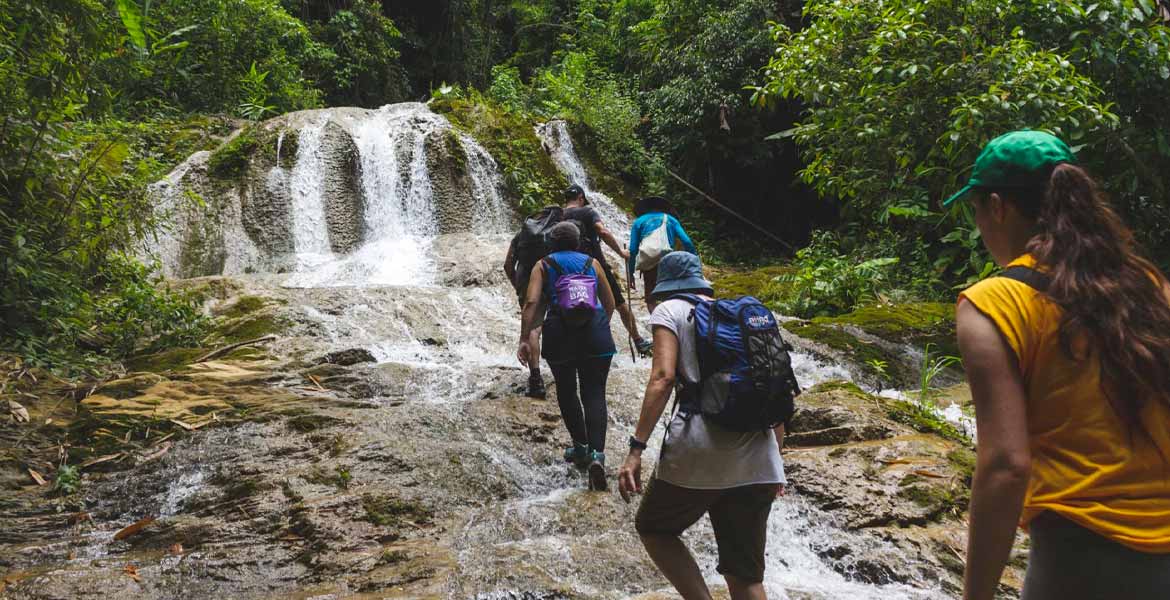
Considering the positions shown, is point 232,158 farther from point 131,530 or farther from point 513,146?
point 131,530

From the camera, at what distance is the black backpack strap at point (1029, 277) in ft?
5.48

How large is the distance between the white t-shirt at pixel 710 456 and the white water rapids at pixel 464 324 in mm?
1408

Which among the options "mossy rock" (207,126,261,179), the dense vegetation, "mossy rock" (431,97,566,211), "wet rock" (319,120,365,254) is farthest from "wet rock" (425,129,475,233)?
"mossy rock" (207,126,261,179)

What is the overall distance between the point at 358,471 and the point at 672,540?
3021 mm

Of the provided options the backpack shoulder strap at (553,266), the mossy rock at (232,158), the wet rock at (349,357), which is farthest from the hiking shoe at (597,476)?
the mossy rock at (232,158)

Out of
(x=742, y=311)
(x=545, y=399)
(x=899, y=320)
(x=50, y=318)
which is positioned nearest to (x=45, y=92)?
(x=50, y=318)

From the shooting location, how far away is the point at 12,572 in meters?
4.28

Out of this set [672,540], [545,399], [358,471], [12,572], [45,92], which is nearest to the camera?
[672,540]

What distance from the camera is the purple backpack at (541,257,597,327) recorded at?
5.21m

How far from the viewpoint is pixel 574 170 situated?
55.6ft

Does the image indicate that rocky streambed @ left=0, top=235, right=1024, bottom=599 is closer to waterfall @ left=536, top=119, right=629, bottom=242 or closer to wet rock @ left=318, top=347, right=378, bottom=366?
wet rock @ left=318, top=347, right=378, bottom=366

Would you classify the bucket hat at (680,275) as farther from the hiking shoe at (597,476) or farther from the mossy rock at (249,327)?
the mossy rock at (249,327)

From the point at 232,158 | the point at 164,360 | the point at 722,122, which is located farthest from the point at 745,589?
the point at 722,122

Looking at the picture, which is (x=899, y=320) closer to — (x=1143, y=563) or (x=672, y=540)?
(x=672, y=540)
